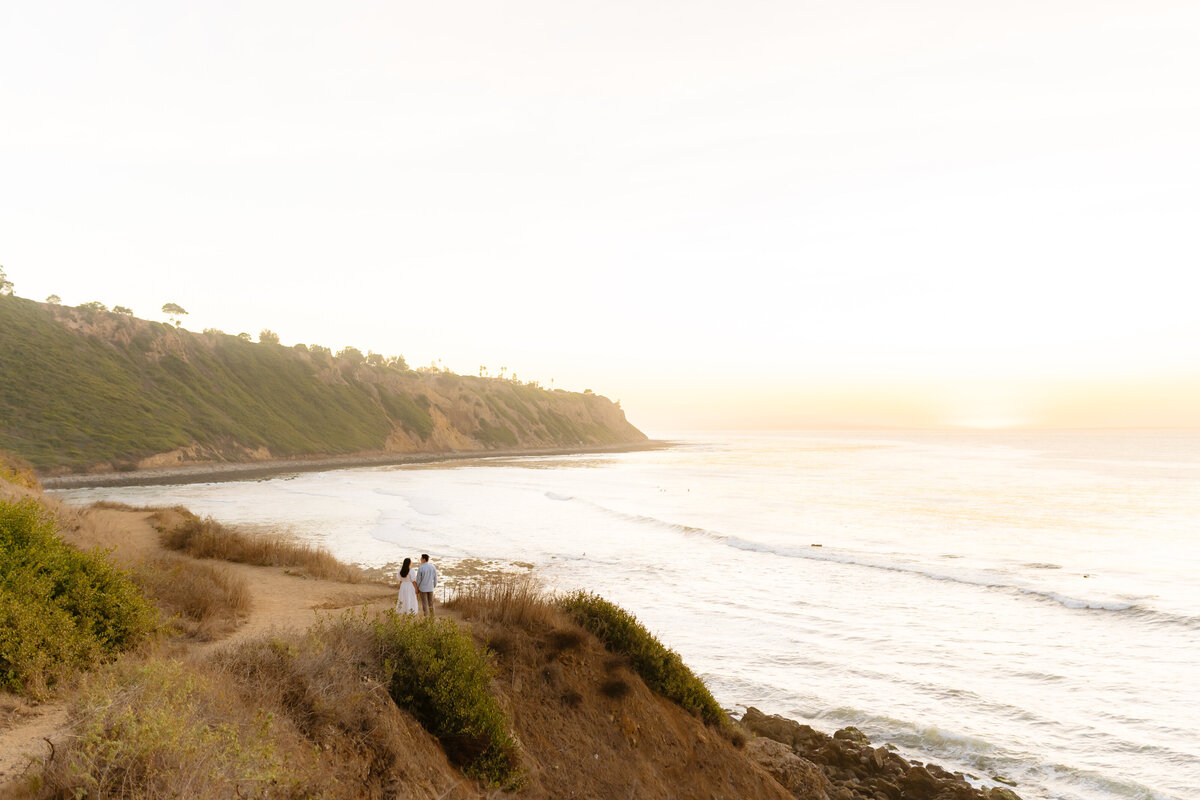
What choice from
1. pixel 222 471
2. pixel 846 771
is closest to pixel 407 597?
pixel 846 771

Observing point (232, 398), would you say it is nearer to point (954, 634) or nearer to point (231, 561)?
point (231, 561)

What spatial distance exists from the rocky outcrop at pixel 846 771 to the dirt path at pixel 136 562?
23.3ft

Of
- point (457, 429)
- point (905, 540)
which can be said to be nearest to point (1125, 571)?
point (905, 540)

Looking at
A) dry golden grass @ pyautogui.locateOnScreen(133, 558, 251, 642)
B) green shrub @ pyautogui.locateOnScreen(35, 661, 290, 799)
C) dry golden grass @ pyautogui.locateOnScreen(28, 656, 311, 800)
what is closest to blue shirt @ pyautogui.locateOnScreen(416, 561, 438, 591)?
dry golden grass @ pyautogui.locateOnScreen(133, 558, 251, 642)

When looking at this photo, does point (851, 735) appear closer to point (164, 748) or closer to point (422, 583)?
point (422, 583)

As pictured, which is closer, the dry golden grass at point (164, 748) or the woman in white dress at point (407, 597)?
the dry golden grass at point (164, 748)

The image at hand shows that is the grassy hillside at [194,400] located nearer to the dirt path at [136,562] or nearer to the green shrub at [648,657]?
the dirt path at [136,562]

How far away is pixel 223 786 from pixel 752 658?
40.0ft

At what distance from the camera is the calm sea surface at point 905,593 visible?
37.1ft

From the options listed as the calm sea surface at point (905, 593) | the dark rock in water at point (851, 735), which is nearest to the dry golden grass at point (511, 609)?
the calm sea surface at point (905, 593)

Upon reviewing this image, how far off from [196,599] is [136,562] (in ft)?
10.6

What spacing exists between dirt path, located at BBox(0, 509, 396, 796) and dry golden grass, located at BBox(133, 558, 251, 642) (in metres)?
0.29

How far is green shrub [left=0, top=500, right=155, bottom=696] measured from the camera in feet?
21.7

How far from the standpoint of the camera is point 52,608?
7.58m
